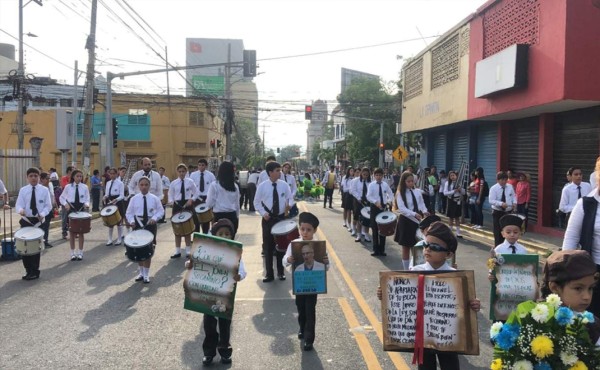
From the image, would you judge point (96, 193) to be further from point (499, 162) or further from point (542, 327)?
point (542, 327)

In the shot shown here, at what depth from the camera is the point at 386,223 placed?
Result: 1105 centimetres

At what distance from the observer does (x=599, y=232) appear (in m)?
4.16

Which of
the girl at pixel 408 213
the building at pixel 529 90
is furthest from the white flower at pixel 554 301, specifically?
the building at pixel 529 90

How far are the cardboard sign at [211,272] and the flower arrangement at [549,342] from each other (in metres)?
3.09

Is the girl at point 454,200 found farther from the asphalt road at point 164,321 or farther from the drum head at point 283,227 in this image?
the drum head at point 283,227

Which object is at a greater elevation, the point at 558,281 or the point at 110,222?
the point at 558,281

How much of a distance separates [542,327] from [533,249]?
11890 mm

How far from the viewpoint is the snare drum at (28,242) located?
9195mm

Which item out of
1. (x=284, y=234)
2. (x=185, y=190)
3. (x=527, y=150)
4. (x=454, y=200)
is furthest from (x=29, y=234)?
(x=527, y=150)

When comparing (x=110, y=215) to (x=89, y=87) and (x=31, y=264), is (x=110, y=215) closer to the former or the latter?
(x=31, y=264)

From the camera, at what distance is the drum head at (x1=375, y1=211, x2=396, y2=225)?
435 inches

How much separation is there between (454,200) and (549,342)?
14442 millimetres

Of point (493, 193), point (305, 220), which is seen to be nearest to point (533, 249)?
point (493, 193)

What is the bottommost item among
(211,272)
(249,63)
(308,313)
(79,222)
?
(308,313)
